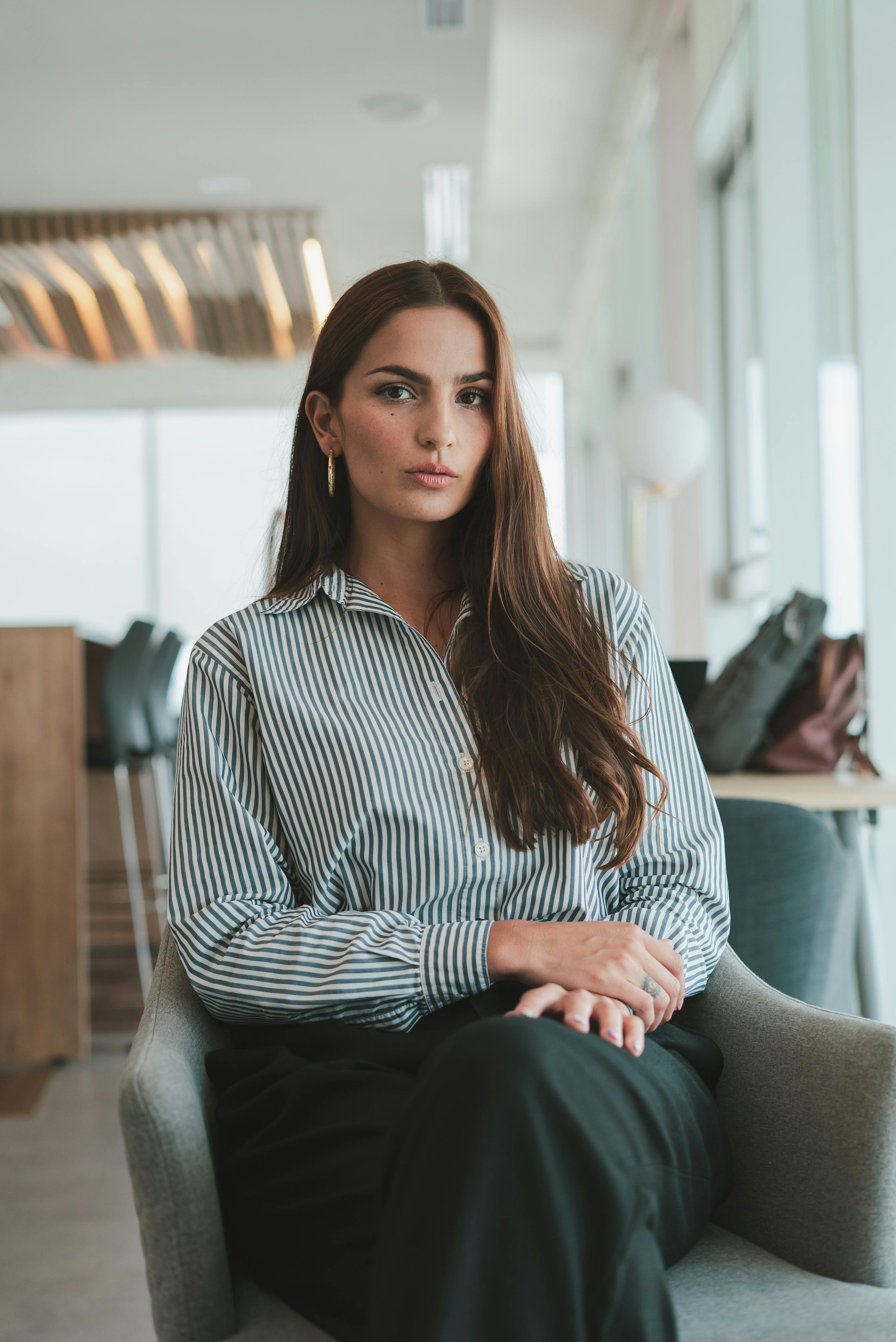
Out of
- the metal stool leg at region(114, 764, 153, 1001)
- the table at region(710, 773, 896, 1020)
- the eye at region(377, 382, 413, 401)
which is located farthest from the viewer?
the metal stool leg at region(114, 764, 153, 1001)

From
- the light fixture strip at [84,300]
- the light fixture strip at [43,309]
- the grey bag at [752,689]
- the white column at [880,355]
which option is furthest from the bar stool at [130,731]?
the light fixture strip at [43,309]

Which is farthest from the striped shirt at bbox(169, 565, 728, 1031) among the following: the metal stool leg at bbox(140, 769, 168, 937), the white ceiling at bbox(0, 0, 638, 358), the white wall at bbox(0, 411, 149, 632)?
the white wall at bbox(0, 411, 149, 632)

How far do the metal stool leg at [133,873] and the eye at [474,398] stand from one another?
2.68 metres

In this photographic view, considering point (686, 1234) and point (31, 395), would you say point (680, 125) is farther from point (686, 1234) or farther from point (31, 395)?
point (31, 395)

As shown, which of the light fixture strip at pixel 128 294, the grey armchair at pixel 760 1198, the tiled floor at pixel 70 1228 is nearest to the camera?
the grey armchair at pixel 760 1198

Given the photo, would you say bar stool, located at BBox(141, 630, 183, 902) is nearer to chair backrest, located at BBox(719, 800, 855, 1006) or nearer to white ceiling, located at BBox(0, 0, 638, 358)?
white ceiling, located at BBox(0, 0, 638, 358)

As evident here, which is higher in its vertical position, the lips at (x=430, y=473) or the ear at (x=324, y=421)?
the ear at (x=324, y=421)

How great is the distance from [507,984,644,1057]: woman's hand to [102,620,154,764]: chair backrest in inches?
111

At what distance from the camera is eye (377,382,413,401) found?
1354 millimetres

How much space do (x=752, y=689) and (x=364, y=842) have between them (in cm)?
145

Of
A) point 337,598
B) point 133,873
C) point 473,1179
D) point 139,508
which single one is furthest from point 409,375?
point 139,508

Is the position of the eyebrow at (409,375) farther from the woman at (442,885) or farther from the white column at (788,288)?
the white column at (788,288)

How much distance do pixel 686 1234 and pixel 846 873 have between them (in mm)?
965

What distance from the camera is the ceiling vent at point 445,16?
174 inches
